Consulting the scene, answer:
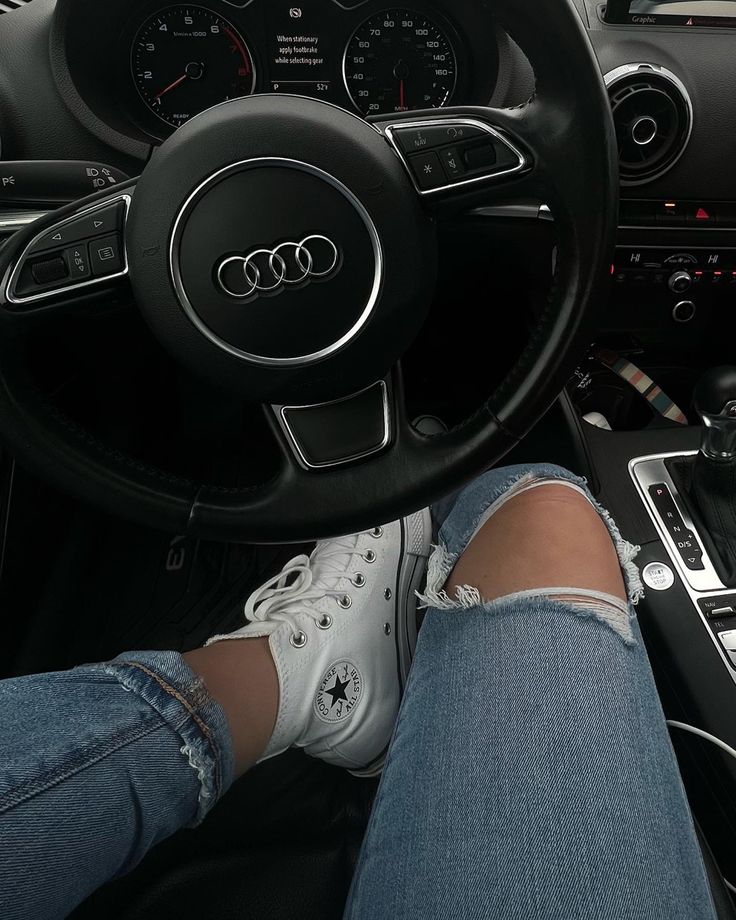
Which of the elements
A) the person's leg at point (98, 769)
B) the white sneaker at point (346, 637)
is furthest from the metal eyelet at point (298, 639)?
the person's leg at point (98, 769)

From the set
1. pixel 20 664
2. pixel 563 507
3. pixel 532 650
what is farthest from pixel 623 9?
pixel 20 664

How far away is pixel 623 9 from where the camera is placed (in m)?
0.88

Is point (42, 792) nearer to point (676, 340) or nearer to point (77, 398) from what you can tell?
point (77, 398)

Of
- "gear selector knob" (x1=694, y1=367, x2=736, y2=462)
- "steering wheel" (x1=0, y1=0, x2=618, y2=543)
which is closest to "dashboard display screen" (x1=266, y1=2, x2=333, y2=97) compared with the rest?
"steering wheel" (x1=0, y1=0, x2=618, y2=543)

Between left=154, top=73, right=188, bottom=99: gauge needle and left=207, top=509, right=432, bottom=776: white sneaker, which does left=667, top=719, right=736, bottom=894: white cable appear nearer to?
left=207, top=509, right=432, bottom=776: white sneaker

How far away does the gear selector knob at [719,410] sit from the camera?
89 centimetres

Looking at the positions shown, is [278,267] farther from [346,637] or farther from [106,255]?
[346,637]

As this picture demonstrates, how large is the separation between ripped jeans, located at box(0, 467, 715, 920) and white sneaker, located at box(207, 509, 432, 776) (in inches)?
4.6

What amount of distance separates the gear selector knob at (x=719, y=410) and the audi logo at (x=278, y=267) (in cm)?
59

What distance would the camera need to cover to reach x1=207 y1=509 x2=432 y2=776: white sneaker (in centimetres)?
79

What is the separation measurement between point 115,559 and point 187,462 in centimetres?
20

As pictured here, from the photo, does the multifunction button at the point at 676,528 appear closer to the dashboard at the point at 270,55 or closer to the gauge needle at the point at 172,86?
the dashboard at the point at 270,55

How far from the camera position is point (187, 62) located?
2.82 ft

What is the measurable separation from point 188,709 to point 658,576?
2.00ft
